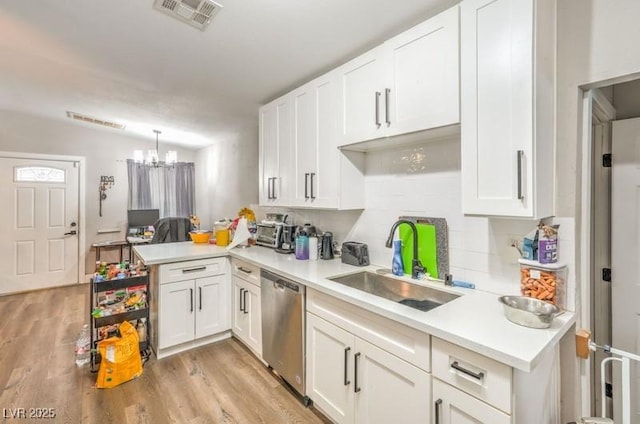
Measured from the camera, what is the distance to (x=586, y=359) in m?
1.42

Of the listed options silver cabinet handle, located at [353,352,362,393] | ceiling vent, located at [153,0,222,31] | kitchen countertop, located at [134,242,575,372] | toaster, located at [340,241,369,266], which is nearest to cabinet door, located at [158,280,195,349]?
kitchen countertop, located at [134,242,575,372]

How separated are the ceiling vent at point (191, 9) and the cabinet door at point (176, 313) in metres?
2.02

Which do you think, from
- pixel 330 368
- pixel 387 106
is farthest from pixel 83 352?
pixel 387 106

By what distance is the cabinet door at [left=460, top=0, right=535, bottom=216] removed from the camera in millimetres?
1256

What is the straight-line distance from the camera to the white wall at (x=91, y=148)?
4.70 m

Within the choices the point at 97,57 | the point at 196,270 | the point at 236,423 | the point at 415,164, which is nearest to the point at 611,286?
the point at 415,164

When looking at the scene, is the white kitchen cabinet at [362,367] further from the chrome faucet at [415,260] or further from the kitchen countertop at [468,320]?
the chrome faucet at [415,260]

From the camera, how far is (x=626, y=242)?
5.57 feet

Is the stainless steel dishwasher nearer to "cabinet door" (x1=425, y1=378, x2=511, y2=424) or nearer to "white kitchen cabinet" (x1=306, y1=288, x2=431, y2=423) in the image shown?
"white kitchen cabinet" (x1=306, y1=288, x2=431, y2=423)

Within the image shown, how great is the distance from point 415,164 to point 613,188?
1.11m

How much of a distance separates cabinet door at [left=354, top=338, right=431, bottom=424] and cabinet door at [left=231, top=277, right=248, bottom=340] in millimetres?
1398

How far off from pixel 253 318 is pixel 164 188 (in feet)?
14.3

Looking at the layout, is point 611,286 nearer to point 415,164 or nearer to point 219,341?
point 415,164

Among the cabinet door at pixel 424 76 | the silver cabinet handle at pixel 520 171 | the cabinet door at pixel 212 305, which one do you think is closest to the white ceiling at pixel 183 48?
the cabinet door at pixel 424 76
